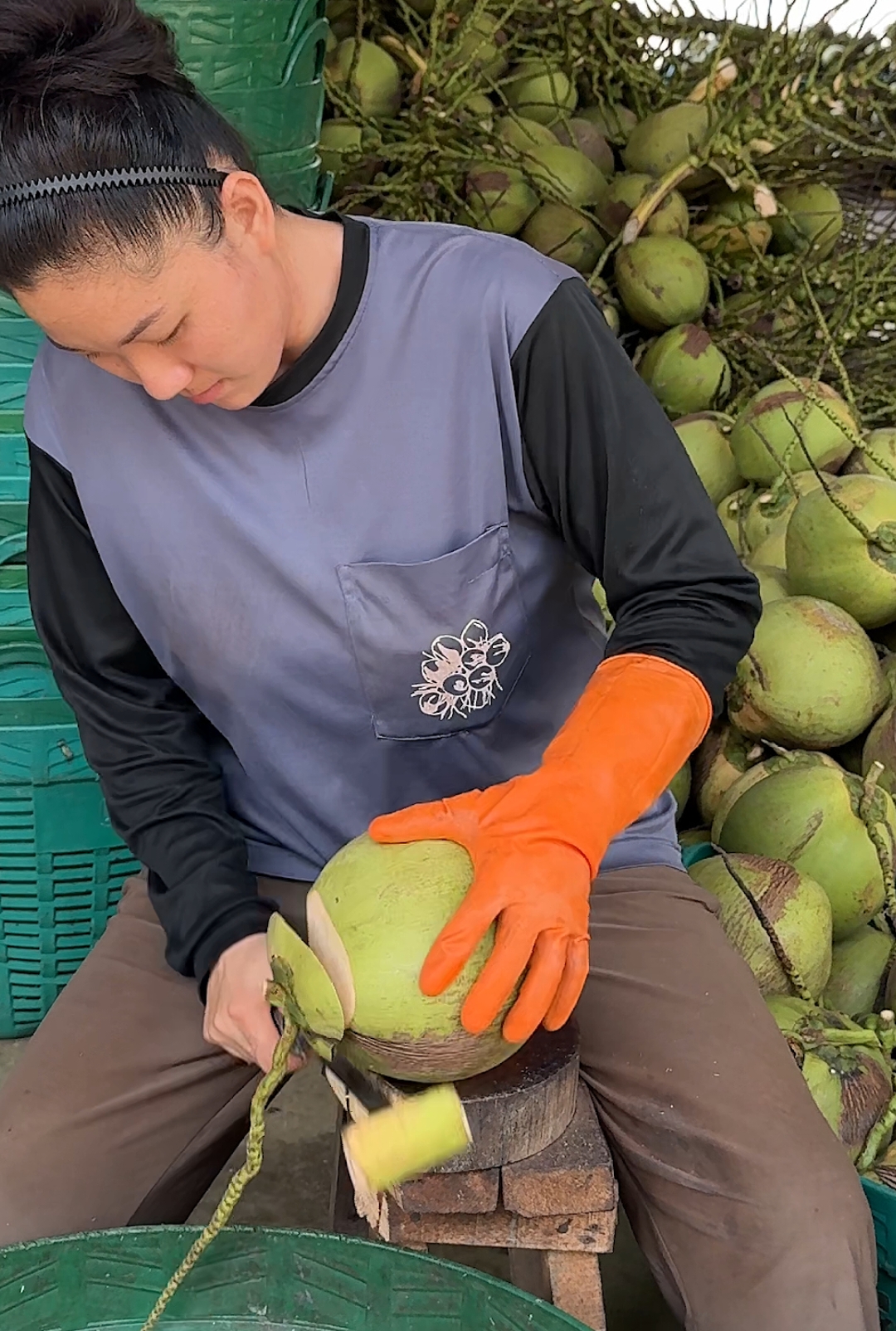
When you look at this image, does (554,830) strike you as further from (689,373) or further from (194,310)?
A: (689,373)

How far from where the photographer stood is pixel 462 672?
5.22ft

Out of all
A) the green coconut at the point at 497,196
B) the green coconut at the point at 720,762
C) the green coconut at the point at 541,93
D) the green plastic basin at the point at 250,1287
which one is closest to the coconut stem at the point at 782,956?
the green coconut at the point at 720,762

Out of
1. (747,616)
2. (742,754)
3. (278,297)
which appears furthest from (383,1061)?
(742,754)

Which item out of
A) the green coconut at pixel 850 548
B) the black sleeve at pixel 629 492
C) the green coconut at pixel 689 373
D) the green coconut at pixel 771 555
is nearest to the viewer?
the black sleeve at pixel 629 492

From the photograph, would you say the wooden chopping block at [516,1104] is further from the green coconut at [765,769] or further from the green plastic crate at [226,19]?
the green plastic crate at [226,19]

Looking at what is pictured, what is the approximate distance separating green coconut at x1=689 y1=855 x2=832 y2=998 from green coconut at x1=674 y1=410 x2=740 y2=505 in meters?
1.11

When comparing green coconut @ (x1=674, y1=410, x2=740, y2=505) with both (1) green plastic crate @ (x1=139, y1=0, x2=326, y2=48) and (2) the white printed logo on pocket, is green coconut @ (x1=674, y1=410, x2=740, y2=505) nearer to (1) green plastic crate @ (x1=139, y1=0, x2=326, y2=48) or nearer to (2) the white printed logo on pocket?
(1) green plastic crate @ (x1=139, y1=0, x2=326, y2=48)

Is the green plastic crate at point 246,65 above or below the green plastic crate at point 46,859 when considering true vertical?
above

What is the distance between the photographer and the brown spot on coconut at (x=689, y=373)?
3.15m

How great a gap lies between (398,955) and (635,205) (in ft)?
8.59

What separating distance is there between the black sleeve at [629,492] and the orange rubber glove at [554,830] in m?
0.07

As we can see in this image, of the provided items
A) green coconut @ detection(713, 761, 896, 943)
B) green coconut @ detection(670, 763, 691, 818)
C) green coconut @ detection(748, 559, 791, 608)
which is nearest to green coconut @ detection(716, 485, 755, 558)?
green coconut @ detection(748, 559, 791, 608)

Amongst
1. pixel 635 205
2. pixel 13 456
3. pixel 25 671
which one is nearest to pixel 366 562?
pixel 13 456

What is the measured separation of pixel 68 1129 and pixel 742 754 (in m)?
1.27
